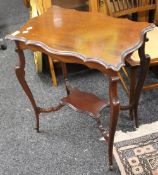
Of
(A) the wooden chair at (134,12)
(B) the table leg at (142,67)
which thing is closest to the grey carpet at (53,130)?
(A) the wooden chair at (134,12)

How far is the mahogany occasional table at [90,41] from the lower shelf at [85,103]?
0.02 meters

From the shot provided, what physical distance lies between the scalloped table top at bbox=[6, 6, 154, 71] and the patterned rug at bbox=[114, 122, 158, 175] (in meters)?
0.68

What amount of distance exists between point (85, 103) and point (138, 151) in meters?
0.42

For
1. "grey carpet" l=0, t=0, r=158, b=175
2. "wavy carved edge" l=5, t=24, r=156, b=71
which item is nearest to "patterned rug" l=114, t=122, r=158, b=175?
"grey carpet" l=0, t=0, r=158, b=175

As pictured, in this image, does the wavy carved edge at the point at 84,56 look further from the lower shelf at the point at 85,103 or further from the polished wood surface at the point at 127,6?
the polished wood surface at the point at 127,6

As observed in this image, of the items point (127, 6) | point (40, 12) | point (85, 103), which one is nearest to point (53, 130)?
point (85, 103)

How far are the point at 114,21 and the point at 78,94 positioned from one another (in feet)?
1.83

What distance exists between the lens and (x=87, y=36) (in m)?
1.35

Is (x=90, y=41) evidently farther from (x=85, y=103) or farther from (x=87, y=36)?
(x=85, y=103)

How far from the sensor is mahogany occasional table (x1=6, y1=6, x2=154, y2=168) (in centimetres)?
122

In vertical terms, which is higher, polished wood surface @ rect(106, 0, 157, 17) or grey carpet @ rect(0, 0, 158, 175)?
polished wood surface @ rect(106, 0, 157, 17)

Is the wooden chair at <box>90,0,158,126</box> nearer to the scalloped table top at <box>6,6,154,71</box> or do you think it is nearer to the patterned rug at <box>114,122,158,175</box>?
the patterned rug at <box>114,122,158,175</box>

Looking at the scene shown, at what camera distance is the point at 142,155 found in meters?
1.64

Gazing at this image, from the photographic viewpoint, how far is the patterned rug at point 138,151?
5.15ft
